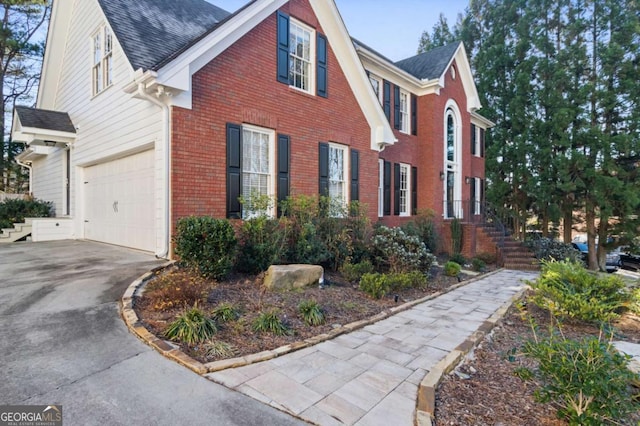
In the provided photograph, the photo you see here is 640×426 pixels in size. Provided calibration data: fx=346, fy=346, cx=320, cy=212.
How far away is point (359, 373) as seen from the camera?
3.32m

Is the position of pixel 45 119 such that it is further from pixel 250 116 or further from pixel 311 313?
pixel 311 313

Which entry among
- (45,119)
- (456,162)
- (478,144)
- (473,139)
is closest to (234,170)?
(45,119)

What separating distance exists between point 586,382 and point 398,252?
18.3 feet

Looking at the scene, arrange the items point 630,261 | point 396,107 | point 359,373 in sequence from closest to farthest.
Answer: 1. point 359,373
2. point 396,107
3. point 630,261

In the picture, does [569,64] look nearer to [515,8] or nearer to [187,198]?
[515,8]

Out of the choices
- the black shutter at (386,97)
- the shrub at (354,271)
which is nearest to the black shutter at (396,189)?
the black shutter at (386,97)

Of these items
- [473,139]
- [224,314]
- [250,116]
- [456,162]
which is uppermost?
[473,139]

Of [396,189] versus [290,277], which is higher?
[396,189]

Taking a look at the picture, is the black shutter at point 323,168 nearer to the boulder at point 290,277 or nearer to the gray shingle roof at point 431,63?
the boulder at point 290,277

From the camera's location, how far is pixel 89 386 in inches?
109

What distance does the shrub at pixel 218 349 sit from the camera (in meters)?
3.43

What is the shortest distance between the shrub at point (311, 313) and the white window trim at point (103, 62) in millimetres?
7799

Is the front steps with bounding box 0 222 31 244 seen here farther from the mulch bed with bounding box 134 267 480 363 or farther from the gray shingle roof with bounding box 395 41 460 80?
the gray shingle roof with bounding box 395 41 460 80

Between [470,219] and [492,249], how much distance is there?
1.96 m
